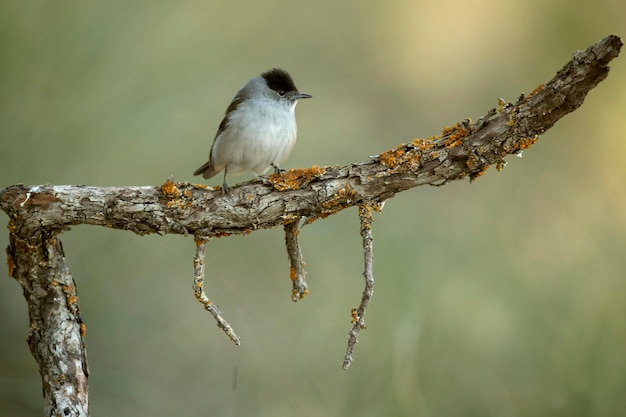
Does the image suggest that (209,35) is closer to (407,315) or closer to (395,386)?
(407,315)

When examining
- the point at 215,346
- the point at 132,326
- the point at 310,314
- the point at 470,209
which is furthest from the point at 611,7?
the point at 132,326

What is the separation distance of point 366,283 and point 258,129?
887mm

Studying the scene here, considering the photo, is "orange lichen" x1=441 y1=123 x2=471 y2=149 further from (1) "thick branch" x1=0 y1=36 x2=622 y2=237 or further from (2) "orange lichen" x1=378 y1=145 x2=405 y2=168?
(2) "orange lichen" x1=378 y1=145 x2=405 y2=168

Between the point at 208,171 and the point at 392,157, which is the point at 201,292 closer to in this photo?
the point at 392,157

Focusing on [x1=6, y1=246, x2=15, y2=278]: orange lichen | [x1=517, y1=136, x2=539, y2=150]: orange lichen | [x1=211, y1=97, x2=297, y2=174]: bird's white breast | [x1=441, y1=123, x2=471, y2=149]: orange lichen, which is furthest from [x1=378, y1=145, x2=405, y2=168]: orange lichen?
[x1=6, y1=246, x2=15, y2=278]: orange lichen

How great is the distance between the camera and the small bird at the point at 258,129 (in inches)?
94.1

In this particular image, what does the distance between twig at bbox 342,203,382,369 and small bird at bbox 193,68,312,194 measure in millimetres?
577

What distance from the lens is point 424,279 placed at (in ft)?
10.3

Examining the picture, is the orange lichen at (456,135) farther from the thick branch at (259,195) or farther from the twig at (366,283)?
the twig at (366,283)

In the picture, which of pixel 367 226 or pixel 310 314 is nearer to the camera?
pixel 367 226

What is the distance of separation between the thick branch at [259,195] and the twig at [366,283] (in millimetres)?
38

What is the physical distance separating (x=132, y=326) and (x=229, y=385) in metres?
0.53

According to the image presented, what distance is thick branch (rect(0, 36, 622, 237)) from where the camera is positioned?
177cm

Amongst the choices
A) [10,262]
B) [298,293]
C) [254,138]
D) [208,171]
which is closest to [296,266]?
[298,293]
